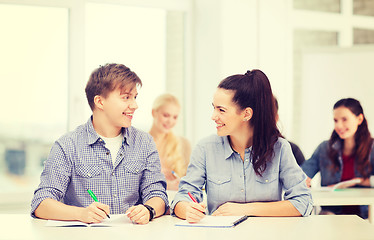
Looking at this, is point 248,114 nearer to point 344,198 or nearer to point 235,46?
point 344,198


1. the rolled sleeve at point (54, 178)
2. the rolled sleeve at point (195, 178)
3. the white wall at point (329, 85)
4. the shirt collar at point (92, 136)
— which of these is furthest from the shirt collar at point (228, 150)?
the white wall at point (329, 85)

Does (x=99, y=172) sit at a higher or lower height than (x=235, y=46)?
lower

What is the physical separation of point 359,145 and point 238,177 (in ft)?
5.72

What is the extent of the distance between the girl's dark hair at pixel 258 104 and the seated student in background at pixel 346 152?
1.60m

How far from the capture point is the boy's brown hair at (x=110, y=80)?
8.06ft

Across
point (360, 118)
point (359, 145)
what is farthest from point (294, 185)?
point (360, 118)

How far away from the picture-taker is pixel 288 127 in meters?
5.65

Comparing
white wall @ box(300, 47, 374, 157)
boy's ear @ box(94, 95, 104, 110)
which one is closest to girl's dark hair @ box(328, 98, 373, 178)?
white wall @ box(300, 47, 374, 157)

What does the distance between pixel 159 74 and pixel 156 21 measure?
1.74 ft

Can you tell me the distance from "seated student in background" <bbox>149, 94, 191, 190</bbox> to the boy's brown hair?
5.33ft

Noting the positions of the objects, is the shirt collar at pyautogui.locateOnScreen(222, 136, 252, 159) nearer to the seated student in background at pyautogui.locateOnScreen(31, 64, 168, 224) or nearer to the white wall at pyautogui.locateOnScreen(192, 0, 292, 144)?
the seated student in background at pyautogui.locateOnScreen(31, 64, 168, 224)

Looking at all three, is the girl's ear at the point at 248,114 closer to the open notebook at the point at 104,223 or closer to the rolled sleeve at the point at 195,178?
the rolled sleeve at the point at 195,178

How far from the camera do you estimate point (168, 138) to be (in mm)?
4293

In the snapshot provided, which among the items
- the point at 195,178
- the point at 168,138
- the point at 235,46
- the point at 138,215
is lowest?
the point at 138,215
